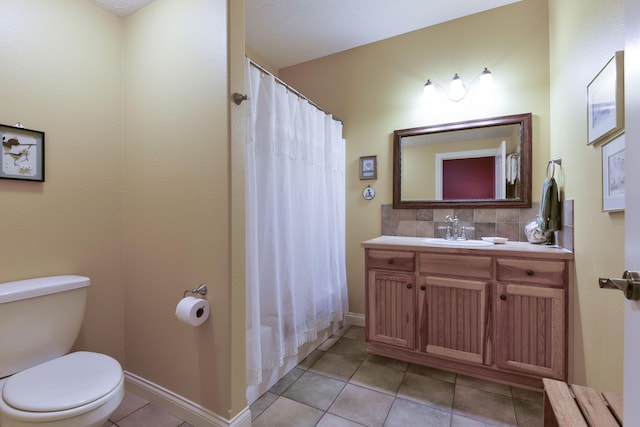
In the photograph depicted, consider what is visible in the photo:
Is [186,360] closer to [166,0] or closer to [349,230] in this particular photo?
[349,230]

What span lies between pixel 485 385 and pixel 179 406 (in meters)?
1.83

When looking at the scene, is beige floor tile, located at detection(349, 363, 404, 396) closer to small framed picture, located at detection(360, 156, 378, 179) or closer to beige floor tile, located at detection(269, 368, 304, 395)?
beige floor tile, located at detection(269, 368, 304, 395)

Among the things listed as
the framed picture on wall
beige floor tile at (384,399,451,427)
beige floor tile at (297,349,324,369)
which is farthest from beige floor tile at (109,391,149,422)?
the framed picture on wall

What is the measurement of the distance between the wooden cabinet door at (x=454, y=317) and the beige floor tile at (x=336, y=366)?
20.3 inches

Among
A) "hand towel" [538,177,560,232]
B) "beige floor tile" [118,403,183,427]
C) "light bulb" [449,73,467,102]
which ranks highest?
"light bulb" [449,73,467,102]

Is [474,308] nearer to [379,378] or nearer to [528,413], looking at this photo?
[528,413]

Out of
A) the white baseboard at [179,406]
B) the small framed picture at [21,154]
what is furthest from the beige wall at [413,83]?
the small framed picture at [21,154]

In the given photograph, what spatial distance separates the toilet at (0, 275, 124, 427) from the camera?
3.33 ft

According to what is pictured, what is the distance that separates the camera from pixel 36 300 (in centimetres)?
132

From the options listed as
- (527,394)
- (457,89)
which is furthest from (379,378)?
(457,89)

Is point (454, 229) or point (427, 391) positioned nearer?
point (427, 391)

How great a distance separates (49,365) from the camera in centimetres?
126

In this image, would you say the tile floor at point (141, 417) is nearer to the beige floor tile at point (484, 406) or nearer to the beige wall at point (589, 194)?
the beige floor tile at point (484, 406)

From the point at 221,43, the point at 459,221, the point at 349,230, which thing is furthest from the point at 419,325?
the point at 221,43
